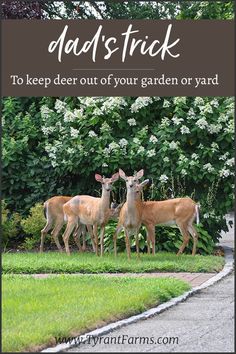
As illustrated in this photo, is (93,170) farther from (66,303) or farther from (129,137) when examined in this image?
(66,303)

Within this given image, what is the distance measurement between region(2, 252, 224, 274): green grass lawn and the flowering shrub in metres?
2.00

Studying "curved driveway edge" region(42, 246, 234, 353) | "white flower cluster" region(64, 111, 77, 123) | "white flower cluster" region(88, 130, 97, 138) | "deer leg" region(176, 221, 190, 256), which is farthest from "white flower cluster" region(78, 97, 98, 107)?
"curved driveway edge" region(42, 246, 234, 353)

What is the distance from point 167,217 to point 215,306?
4.60 metres

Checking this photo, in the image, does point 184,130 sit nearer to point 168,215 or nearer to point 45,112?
point 168,215

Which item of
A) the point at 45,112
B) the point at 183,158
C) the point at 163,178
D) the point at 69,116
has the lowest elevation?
the point at 163,178

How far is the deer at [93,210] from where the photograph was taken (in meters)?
13.2

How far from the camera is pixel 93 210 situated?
43.9 feet

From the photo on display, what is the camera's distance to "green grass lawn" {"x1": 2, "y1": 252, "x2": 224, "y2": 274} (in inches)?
452

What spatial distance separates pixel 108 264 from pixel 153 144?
3492 millimetres

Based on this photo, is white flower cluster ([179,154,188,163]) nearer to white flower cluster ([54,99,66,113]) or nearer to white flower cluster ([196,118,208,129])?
white flower cluster ([196,118,208,129])

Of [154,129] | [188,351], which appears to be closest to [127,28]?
[188,351]

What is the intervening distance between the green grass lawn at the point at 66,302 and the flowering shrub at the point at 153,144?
4.41 meters

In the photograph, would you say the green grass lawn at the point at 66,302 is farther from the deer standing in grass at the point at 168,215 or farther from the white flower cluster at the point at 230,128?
the white flower cluster at the point at 230,128

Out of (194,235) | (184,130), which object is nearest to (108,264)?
(194,235)
